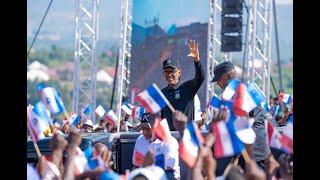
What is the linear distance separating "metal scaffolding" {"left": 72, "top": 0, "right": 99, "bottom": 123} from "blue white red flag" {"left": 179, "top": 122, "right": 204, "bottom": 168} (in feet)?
46.1

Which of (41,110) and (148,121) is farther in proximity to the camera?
(148,121)

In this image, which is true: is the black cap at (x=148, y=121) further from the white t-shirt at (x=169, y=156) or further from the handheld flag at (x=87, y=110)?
the handheld flag at (x=87, y=110)

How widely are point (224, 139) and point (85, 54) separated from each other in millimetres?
15146

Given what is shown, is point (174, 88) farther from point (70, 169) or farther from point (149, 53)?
point (149, 53)

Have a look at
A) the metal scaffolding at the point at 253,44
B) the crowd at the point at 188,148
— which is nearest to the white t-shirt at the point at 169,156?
the crowd at the point at 188,148

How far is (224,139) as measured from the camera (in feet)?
19.8

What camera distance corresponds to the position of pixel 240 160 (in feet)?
23.8

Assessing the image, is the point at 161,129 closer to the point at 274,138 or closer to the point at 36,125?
the point at 36,125

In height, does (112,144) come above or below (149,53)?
below

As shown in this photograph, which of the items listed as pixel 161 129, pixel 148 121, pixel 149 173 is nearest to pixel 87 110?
pixel 148 121

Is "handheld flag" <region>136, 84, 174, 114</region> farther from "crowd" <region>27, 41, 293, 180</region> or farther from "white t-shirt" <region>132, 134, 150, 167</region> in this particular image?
"white t-shirt" <region>132, 134, 150, 167</region>

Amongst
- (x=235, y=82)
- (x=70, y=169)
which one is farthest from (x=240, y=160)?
(x=70, y=169)

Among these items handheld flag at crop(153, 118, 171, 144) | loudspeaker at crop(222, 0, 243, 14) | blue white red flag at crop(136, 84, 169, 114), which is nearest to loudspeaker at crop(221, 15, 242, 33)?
loudspeaker at crop(222, 0, 243, 14)
